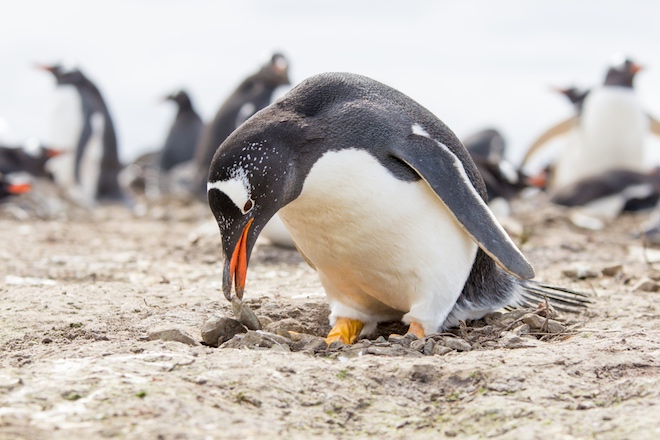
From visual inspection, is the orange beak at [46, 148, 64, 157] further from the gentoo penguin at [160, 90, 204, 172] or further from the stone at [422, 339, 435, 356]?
the stone at [422, 339, 435, 356]

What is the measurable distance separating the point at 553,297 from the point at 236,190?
1.89 meters

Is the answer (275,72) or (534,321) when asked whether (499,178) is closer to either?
(275,72)

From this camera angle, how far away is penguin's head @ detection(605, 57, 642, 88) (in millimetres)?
14367

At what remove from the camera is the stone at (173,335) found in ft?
11.2

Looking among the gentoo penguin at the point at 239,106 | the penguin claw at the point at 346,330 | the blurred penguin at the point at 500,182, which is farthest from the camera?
the gentoo penguin at the point at 239,106

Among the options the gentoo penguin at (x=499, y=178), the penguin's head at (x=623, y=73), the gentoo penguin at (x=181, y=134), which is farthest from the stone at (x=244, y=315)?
the gentoo penguin at (x=181, y=134)

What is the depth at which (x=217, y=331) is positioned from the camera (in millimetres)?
3527

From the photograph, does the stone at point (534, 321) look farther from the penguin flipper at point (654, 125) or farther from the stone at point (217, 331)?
the penguin flipper at point (654, 125)

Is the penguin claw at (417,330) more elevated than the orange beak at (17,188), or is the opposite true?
the penguin claw at (417,330)

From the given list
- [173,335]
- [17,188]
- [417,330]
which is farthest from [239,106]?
[173,335]

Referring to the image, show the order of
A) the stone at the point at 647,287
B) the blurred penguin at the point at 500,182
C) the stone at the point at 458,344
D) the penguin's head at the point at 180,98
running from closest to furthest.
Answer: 1. the stone at the point at 458,344
2. the stone at the point at 647,287
3. the blurred penguin at the point at 500,182
4. the penguin's head at the point at 180,98

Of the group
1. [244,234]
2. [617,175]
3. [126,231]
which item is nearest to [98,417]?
[244,234]

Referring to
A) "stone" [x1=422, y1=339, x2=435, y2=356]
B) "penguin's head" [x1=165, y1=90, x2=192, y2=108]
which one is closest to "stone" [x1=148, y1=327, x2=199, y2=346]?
"stone" [x1=422, y1=339, x2=435, y2=356]

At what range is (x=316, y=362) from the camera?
312cm
